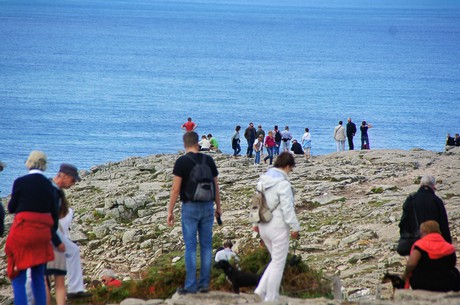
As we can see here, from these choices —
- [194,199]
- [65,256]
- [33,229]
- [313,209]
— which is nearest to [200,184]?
[194,199]

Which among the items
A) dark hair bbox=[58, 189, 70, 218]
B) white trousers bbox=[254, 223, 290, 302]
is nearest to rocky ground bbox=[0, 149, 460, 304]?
white trousers bbox=[254, 223, 290, 302]

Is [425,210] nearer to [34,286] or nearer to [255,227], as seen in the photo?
[255,227]

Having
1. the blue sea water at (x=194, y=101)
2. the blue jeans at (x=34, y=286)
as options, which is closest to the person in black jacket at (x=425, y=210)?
the blue jeans at (x=34, y=286)

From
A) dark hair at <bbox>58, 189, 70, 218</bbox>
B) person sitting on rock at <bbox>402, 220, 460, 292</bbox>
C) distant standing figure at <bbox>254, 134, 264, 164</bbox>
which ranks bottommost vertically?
person sitting on rock at <bbox>402, 220, 460, 292</bbox>

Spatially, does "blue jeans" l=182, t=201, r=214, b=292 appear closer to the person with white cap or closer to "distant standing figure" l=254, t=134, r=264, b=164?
the person with white cap

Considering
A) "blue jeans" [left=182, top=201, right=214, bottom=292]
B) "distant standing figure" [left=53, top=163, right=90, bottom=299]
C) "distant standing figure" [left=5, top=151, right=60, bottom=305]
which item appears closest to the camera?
"distant standing figure" [left=5, top=151, right=60, bottom=305]

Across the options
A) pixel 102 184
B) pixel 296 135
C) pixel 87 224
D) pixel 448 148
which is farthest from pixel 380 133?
pixel 87 224

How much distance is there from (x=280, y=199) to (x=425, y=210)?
2.23 metres

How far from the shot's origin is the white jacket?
11.3 metres

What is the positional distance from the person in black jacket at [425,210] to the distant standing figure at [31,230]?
15.5 feet

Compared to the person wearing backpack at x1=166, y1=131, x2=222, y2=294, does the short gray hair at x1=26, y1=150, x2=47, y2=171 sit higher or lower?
higher

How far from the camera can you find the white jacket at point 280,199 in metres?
11.3

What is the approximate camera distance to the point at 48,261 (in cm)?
1079

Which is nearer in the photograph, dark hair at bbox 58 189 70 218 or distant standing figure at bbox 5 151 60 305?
distant standing figure at bbox 5 151 60 305
